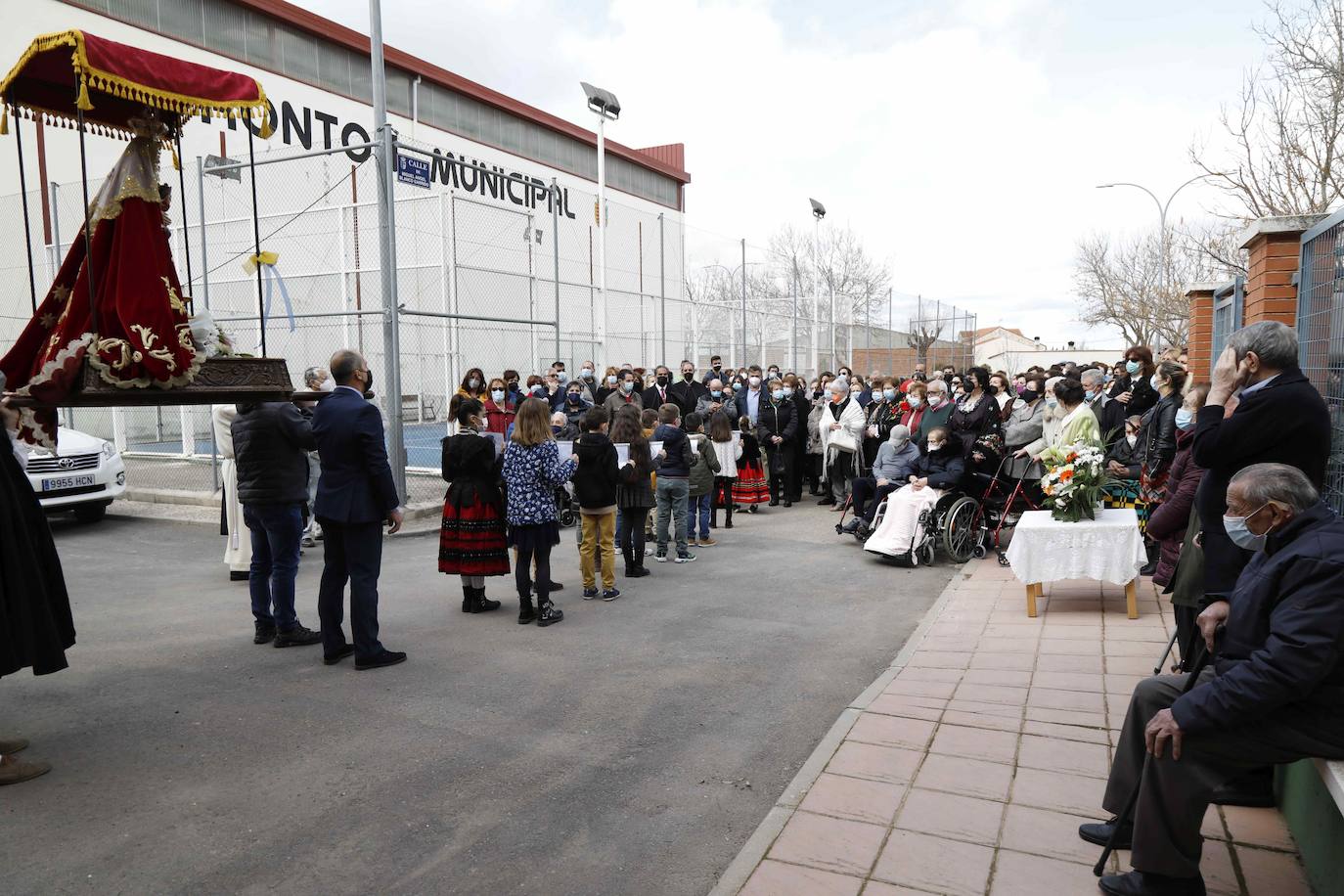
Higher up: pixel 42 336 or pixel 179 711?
pixel 42 336

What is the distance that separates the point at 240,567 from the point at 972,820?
23.5 ft

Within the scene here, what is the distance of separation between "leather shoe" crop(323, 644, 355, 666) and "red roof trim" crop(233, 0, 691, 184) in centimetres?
2291

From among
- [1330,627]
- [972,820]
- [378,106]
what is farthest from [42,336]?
[378,106]

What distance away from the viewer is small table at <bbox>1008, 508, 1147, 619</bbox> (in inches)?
263

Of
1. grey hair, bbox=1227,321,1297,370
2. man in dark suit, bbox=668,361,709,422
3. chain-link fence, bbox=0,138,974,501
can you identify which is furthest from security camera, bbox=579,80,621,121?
grey hair, bbox=1227,321,1297,370

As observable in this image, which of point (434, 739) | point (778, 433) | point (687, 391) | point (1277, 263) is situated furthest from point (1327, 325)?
point (687, 391)

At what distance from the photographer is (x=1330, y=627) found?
8.71ft

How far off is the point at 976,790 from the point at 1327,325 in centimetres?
334

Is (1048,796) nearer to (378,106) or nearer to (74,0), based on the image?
(378,106)

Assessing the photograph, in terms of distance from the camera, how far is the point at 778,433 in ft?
43.2

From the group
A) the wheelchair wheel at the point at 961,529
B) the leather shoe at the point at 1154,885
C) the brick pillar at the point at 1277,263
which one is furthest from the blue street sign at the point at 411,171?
the leather shoe at the point at 1154,885

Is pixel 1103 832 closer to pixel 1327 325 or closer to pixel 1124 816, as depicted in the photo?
pixel 1124 816

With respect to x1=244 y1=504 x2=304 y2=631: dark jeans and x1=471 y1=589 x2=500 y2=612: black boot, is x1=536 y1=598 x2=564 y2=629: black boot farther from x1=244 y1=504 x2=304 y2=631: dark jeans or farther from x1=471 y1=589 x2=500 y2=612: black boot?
x1=244 y1=504 x2=304 y2=631: dark jeans

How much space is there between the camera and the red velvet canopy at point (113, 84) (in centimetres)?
429
